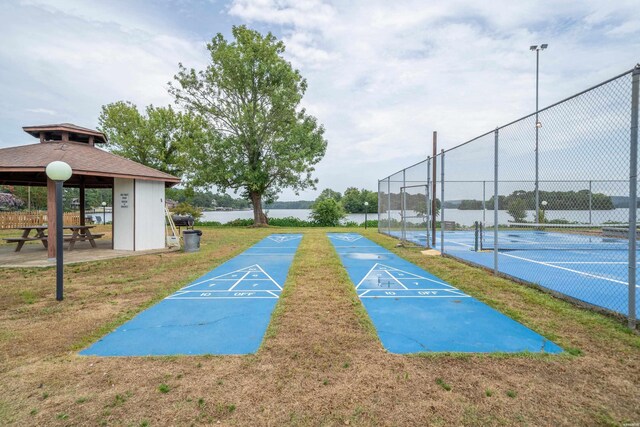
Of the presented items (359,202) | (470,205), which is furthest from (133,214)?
(359,202)

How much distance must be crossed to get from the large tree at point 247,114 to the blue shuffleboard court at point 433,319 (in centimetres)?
1686

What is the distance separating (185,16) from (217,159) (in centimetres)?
1100

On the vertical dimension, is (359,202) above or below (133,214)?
above

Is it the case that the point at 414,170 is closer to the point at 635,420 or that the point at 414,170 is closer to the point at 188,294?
the point at 188,294

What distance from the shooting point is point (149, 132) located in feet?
92.2

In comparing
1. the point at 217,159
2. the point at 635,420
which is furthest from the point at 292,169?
the point at 635,420

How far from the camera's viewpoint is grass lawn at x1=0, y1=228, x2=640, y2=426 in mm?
2262

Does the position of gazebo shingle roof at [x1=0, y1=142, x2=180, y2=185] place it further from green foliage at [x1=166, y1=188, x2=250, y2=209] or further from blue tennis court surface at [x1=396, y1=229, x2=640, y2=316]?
green foliage at [x1=166, y1=188, x2=250, y2=209]

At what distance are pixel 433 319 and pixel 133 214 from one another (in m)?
10.9

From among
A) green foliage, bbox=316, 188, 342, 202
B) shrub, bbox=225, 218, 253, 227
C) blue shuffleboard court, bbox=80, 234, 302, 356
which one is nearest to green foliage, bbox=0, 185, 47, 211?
shrub, bbox=225, 218, 253, 227

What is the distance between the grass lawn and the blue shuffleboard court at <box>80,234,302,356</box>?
0.22 meters

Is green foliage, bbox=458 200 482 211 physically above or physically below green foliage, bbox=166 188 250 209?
below

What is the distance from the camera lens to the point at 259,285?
248 inches

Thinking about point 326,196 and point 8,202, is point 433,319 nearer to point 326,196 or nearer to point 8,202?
point 326,196
